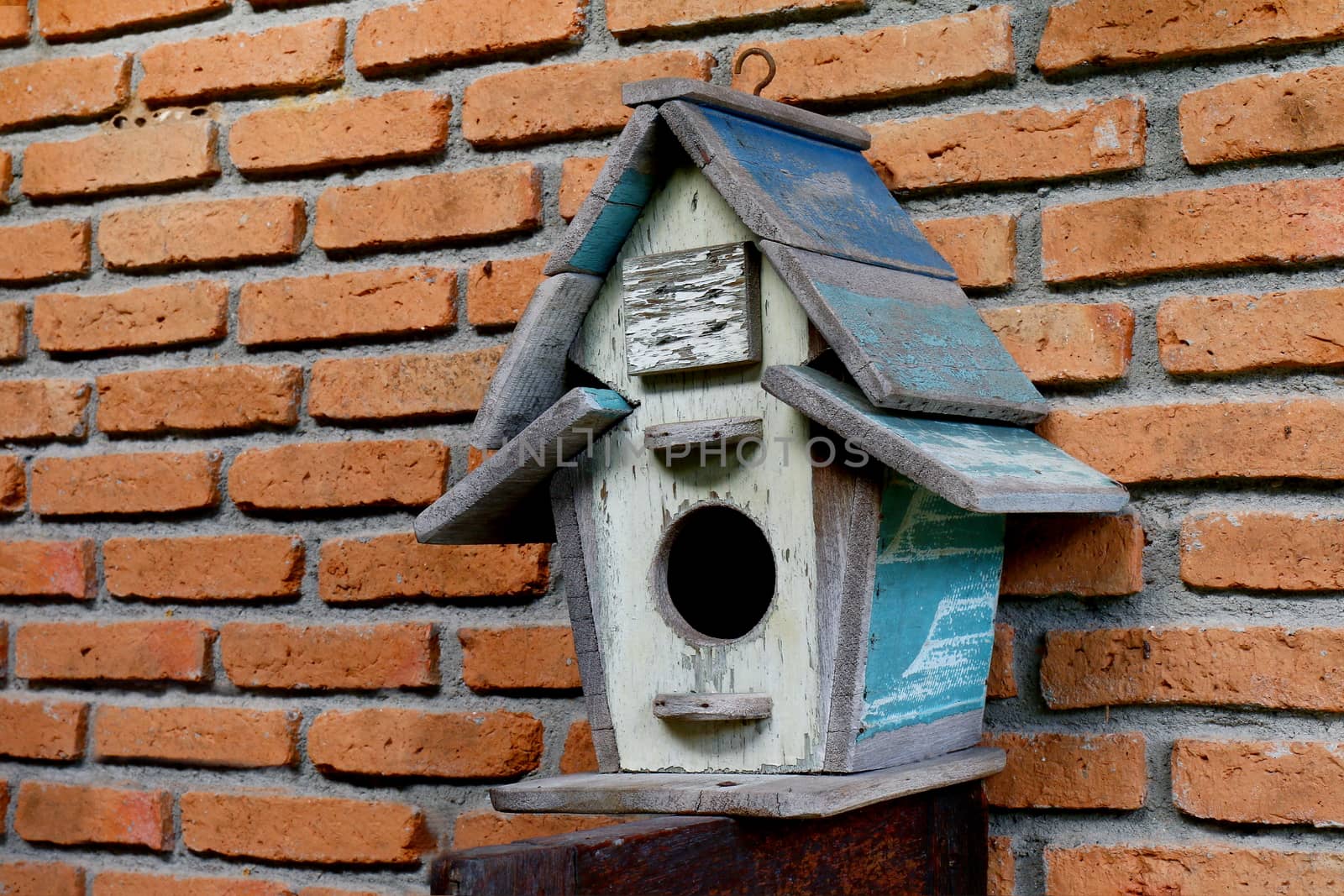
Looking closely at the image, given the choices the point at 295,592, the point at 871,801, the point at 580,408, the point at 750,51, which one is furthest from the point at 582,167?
the point at 871,801

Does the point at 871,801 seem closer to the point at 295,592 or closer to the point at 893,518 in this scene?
the point at 893,518

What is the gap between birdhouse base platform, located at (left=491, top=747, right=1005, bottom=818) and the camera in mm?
1008

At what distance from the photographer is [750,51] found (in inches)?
51.6

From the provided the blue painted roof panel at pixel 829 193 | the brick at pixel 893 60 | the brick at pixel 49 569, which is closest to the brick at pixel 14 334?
the brick at pixel 49 569

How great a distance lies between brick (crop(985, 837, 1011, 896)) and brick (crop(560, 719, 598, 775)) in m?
0.43

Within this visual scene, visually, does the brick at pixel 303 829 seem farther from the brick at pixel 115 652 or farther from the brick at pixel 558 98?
the brick at pixel 558 98

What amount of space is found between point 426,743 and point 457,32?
814 millimetres

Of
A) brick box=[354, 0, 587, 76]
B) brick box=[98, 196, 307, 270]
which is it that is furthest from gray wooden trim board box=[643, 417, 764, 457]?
brick box=[98, 196, 307, 270]

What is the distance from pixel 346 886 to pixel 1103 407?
0.99 meters

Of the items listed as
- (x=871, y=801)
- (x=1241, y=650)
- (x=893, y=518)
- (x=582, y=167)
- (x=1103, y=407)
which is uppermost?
(x=582, y=167)

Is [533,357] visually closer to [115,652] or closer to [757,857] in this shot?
[757,857]

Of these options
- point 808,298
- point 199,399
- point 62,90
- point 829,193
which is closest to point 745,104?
point 829,193

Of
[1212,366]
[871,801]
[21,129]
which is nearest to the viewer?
[871,801]

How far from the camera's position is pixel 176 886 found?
1.68 m
